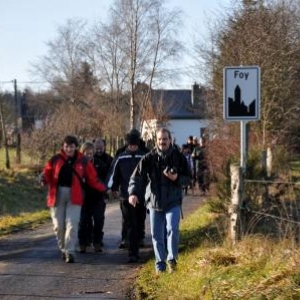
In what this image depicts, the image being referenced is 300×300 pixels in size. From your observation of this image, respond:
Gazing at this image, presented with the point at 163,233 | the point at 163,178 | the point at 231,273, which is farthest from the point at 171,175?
the point at 231,273

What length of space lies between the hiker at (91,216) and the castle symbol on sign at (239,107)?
8.14 ft

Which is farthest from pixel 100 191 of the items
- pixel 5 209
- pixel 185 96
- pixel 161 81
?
pixel 185 96

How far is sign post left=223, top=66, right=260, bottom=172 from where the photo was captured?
904 centimetres

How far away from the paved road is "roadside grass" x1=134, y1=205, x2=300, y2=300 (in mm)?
340

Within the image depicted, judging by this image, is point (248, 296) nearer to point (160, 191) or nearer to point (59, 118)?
point (160, 191)

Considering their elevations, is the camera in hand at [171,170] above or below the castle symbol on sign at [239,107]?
below

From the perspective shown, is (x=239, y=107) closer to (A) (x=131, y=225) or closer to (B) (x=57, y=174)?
(A) (x=131, y=225)

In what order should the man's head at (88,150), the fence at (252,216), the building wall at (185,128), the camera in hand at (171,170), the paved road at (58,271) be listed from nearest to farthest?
the paved road at (58,271) → the camera in hand at (171,170) → the fence at (252,216) → the man's head at (88,150) → the building wall at (185,128)

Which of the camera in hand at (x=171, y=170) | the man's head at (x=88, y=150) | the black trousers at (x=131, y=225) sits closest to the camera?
the camera in hand at (x=171, y=170)

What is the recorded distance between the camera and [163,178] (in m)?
8.30

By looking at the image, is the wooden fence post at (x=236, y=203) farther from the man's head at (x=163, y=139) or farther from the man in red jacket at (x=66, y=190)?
the man in red jacket at (x=66, y=190)

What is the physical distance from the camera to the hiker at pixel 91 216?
10531 mm

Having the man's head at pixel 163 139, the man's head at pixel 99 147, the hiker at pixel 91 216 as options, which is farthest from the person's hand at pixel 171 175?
the man's head at pixel 99 147

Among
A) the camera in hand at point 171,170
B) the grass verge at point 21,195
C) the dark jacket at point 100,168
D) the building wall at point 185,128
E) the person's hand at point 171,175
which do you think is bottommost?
the grass verge at point 21,195
